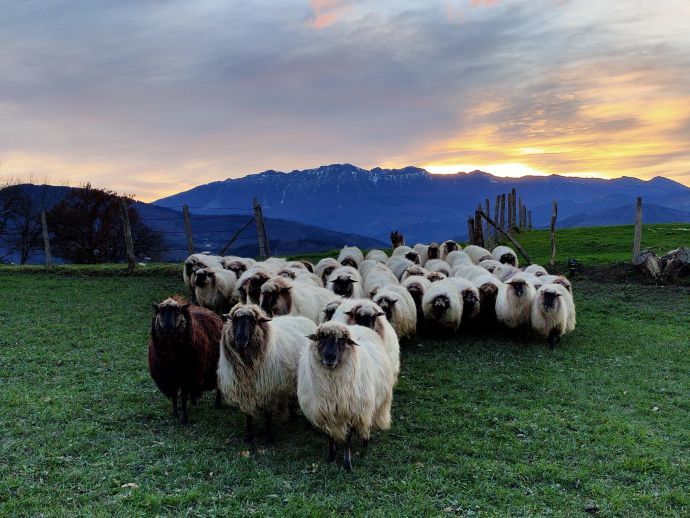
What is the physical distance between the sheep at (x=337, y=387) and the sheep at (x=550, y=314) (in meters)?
6.70

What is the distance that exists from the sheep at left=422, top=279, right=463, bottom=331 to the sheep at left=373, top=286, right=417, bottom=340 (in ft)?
1.59

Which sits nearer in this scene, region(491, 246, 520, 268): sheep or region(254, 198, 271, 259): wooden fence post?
region(491, 246, 520, 268): sheep

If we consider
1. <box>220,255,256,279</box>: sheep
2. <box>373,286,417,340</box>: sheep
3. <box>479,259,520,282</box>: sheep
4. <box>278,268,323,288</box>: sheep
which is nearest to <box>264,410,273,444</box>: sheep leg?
<box>373,286,417,340</box>: sheep

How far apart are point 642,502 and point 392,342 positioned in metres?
3.91

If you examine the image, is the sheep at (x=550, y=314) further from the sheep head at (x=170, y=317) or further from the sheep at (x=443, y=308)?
the sheep head at (x=170, y=317)

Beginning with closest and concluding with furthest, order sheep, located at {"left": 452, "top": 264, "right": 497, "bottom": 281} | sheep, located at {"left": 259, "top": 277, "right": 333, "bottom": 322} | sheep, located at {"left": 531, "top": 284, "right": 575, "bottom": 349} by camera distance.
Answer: sheep, located at {"left": 259, "top": 277, "right": 333, "bottom": 322}, sheep, located at {"left": 531, "top": 284, "right": 575, "bottom": 349}, sheep, located at {"left": 452, "top": 264, "right": 497, "bottom": 281}

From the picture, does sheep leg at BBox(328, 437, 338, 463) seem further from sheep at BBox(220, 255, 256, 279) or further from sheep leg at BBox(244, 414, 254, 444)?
sheep at BBox(220, 255, 256, 279)

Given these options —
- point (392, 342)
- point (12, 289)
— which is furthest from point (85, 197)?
point (392, 342)

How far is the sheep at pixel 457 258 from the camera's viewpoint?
1873 centimetres

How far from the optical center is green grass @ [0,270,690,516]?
544 centimetres

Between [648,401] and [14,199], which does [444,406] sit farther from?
[14,199]

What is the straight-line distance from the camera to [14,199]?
4106cm

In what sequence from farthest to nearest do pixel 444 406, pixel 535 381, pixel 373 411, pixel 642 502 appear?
1. pixel 535 381
2. pixel 444 406
3. pixel 373 411
4. pixel 642 502

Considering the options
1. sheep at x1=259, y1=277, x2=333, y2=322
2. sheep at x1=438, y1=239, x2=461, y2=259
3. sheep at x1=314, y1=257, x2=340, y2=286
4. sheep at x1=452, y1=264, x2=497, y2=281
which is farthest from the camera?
sheep at x1=438, y1=239, x2=461, y2=259
